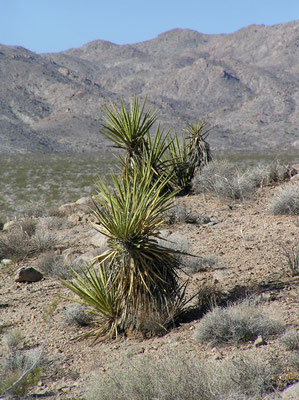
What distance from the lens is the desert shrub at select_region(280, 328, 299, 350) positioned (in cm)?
415

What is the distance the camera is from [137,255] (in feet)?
17.0

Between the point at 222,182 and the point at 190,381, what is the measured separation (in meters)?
8.73

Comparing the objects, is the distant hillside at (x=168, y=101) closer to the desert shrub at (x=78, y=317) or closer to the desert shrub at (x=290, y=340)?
the desert shrub at (x=78, y=317)

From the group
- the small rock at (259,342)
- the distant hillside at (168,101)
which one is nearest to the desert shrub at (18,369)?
the small rock at (259,342)

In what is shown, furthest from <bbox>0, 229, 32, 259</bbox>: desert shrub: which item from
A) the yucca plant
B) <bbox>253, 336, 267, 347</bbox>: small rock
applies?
<bbox>253, 336, 267, 347</bbox>: small rock

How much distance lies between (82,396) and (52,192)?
28.9 metres

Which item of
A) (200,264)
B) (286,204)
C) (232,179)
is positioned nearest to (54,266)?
(200,264)

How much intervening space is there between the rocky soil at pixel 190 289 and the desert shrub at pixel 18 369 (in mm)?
99

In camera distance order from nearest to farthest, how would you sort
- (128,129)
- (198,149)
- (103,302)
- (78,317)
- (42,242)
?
(103,302)
(78,317)
(128,129)
(42,242)
(198,149)

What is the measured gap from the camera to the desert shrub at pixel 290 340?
13.6 ft

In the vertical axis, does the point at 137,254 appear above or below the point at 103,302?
above

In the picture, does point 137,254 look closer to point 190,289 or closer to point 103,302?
point 103,302

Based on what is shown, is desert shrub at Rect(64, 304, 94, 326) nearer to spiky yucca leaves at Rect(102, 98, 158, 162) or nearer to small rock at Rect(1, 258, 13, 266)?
spiky yucca leaves at Rect(102, 98, 158, 162)

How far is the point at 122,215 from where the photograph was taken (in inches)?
203
